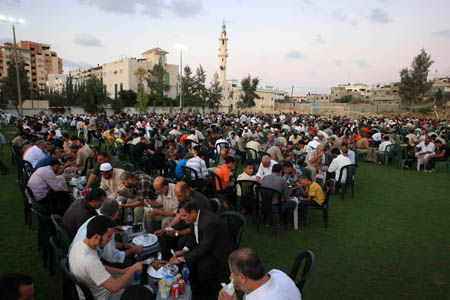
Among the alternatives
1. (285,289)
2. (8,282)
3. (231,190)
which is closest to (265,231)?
(231,190)

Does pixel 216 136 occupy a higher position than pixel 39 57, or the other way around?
pixel 39 57

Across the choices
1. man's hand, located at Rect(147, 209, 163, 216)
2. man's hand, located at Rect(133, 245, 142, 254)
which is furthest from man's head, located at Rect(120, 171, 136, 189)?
man's hand, located at Rect(133, 245, 142, 254)

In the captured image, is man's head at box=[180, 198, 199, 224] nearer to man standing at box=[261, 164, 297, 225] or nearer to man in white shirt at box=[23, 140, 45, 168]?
man standing at box=[261, 164, 297, 225]

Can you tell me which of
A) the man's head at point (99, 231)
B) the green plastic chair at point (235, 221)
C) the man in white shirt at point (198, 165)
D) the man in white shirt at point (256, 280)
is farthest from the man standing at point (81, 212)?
the man in white shirt at point (198, 165)

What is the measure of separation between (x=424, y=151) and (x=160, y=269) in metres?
10.6

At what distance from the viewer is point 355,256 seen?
4.21 m

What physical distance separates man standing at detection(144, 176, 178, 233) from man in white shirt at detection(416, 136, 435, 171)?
9.61 metres

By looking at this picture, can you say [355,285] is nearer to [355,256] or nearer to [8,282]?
[355,256]

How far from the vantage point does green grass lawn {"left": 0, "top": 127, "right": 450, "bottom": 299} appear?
3.49 m

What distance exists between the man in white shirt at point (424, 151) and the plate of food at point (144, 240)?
10.2 meters

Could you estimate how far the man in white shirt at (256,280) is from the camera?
1805mm

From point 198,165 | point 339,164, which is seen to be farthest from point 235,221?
point 339,164

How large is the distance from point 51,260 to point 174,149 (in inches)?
186

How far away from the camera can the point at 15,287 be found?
1762 mm
